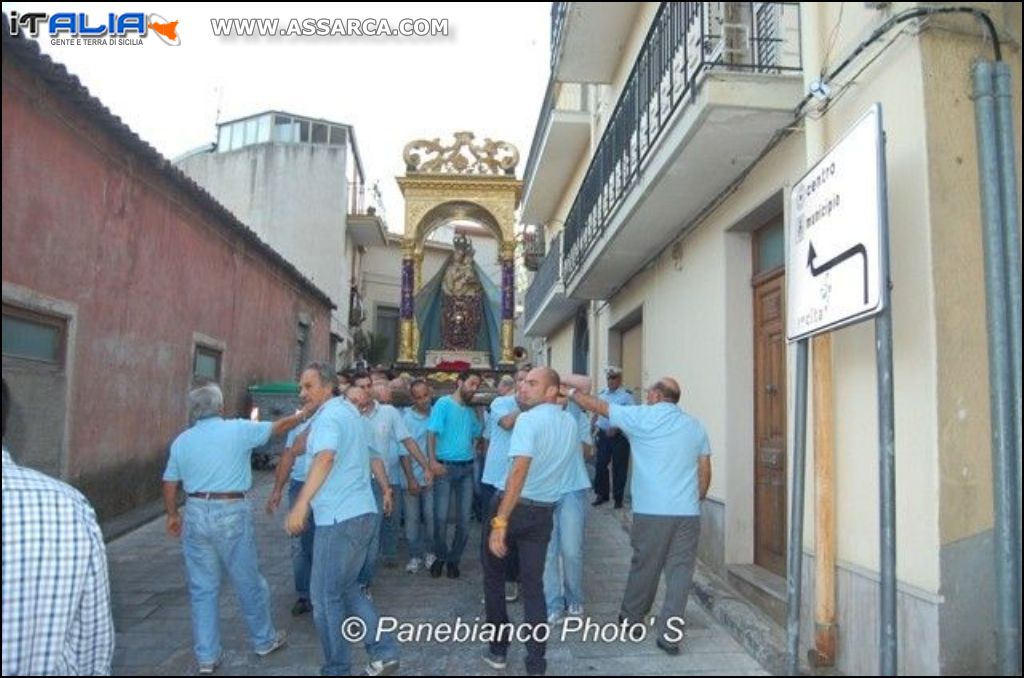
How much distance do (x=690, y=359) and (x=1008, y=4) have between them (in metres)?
4.13

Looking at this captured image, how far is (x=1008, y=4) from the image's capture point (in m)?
3.69

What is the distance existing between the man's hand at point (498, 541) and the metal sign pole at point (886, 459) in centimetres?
185

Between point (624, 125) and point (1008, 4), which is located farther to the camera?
point (624, 125)

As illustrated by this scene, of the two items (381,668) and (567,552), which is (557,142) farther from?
(381,668)

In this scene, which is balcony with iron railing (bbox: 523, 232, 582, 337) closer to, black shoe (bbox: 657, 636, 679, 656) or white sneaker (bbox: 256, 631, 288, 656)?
black shoe (bbox: 657, 636, 679, 656)

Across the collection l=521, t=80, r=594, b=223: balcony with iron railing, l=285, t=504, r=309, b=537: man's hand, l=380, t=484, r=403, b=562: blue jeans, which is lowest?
l=380, t=484, r=403, b=562: blue jeans

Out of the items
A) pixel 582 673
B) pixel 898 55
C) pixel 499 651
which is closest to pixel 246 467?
pixel 499 651

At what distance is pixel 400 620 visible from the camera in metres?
5.11

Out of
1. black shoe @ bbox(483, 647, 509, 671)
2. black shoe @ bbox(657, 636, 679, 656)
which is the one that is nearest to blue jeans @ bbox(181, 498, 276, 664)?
black shoe @ bbox(483, 647, 509, 671)

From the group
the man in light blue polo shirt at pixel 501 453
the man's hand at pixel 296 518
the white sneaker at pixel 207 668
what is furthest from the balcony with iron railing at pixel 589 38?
the white sneaker at pixel 207 668

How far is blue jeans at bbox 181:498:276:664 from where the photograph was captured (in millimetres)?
4105

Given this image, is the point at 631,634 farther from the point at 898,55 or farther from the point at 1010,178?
the point at 898,55

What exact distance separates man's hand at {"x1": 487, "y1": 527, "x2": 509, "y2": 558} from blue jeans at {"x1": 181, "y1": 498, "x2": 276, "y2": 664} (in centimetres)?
141

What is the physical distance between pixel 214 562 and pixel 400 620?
1457 millimetres
